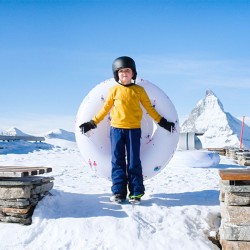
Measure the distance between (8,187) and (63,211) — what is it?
0.73 meters

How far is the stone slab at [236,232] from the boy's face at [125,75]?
7.83 ft

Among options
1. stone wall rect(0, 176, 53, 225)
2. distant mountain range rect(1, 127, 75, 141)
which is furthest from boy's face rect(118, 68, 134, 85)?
distant mountain range rect(1, 127, 75, 141)

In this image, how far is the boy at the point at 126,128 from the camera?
515cm

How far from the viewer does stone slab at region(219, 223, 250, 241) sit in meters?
4.02

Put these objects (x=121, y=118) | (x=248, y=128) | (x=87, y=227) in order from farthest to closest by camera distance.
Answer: (x=248, y=128)
(x=121, y=118)
(x=87, y=227)

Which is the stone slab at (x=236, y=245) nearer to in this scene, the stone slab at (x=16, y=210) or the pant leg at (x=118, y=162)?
the pant leg at (x=118, y=162)

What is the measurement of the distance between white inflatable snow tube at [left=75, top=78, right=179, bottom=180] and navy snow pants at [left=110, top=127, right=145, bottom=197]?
35 centimetres

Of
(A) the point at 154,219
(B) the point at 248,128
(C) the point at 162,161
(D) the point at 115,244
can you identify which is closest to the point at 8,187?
(D) the point at 115,244

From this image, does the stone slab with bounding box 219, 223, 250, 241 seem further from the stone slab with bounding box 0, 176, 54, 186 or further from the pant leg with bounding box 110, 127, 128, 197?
the stone slab with bounding box 0, 176, 54, 186

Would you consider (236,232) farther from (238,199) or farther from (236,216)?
(238,199)

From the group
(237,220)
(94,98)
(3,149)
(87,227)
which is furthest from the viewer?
(3,149)

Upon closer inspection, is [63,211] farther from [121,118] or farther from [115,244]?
[121,118]

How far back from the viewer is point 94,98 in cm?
555

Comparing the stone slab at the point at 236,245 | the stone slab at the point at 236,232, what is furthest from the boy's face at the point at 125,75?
the stone slab at the point at 236,245
